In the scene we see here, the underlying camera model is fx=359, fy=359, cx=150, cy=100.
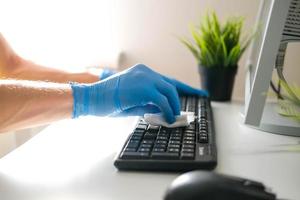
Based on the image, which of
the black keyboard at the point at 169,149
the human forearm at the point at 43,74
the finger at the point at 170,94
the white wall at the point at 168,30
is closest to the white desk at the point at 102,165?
the black keyboard at the point at 169,149

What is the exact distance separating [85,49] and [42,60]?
17 centimetres

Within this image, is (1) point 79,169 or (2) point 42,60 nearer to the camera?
(1) point 79,169

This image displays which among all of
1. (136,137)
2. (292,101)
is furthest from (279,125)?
(136,137)

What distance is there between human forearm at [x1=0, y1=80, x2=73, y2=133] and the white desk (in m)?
0.06

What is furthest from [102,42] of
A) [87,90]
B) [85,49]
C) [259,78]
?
[259,78]

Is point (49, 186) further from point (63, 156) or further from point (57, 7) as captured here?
point (57, 7)

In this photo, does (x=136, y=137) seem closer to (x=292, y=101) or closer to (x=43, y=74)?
(x=292, y=101)

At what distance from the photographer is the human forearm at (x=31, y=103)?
0.65 metres

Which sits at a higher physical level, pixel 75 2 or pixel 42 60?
pixel 75 2

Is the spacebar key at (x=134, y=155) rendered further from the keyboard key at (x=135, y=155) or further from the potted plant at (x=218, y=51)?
the potted plant at (x=218, y=51)

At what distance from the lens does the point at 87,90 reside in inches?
29.2

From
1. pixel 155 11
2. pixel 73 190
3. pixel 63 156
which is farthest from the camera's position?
pixel 155 11

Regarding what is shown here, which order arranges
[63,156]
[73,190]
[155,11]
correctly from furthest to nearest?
[155,11] → [63,156] → [73,190]

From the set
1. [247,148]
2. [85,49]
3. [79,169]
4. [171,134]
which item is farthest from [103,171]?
[85,49]
